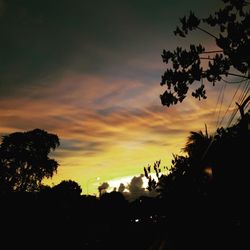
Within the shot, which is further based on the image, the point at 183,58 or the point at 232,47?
the point at 183,58

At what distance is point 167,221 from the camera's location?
5.87 meters

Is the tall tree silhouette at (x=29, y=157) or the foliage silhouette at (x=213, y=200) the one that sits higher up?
the tall tree silhouette at (x=29, y=157)

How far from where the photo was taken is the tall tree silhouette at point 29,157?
6022cm

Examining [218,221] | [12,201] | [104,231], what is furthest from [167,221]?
[104,231]

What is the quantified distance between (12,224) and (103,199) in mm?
25719

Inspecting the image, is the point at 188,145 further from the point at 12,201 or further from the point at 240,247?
the point at 240,247

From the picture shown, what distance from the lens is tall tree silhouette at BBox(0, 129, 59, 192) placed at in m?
60.2

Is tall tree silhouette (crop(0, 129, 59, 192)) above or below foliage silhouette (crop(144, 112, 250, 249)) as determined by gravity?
above

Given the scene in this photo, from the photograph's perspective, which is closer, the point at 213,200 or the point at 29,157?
the point at 213,200

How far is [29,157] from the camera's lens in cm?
6147

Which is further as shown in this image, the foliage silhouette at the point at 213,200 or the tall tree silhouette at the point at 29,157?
the tall tree silhouette at the point at 29,157

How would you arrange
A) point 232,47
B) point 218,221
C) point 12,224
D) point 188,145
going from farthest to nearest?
point 188,145
point 12,224
point 232,47
point 218,221

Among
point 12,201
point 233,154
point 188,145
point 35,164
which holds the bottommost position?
point 233,154

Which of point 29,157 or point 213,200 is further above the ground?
point 29,157
